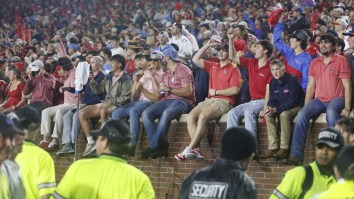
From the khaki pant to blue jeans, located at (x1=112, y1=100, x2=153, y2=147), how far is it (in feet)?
8.61

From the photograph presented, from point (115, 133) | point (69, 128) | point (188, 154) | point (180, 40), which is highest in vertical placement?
point (180, 40)

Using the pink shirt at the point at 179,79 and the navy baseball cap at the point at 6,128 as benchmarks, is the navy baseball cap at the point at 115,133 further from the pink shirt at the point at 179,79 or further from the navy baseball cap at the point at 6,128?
the pink shirt at the point at 179,79

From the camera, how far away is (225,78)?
51.1ft

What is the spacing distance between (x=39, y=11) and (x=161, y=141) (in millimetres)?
22510

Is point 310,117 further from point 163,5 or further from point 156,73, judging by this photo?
point 163,5

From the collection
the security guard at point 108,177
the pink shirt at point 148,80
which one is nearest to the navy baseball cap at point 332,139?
the security guard at point 108,177

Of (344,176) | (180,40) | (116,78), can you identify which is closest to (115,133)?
(344,176)

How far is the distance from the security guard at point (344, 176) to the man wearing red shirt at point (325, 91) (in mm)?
6818

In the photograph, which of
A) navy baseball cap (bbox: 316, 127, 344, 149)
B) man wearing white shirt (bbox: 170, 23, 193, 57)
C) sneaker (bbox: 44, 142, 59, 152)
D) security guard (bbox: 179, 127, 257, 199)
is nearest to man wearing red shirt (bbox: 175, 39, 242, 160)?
sneaker (bbox: 44, 142, 59, 152)

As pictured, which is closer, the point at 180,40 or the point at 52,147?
the point at 52,147

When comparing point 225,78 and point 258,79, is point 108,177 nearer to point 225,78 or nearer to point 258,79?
point 258,79

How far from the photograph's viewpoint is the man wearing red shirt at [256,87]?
14875mm

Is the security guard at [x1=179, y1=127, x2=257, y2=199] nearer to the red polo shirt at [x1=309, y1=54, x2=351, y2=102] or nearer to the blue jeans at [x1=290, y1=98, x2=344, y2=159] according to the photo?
the blue jeans at [x1=290, y1=98, x2=344, y2=159]

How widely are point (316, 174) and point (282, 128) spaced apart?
227 inches
